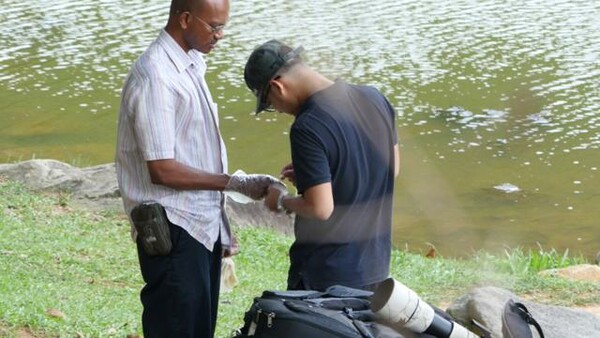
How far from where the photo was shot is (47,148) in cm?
1353

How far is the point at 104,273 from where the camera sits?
7402 millimetres

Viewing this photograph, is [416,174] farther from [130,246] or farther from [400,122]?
[130,246]

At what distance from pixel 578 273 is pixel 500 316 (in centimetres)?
324

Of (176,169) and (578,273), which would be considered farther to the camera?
(578,273)

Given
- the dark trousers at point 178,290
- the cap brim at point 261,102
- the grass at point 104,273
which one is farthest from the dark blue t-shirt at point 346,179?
the grass at point 104,273

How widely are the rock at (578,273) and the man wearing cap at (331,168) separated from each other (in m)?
4.30

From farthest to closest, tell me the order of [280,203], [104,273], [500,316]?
[104,273] → [500,316] → [280,203]

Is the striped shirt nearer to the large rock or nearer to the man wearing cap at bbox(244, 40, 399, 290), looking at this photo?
the man wearing cap at bbox(244, 40, 399, 290)

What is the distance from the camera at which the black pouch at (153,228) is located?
410 centimetres

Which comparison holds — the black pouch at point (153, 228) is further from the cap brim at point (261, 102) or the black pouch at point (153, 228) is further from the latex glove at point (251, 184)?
the cap brim at point (261, 102)

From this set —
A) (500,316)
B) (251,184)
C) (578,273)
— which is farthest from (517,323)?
(578,273)

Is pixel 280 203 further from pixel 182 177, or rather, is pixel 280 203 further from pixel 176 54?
pixel 176 54

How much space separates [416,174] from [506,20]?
500cm

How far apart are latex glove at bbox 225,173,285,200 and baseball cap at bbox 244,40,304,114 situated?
33 cm
